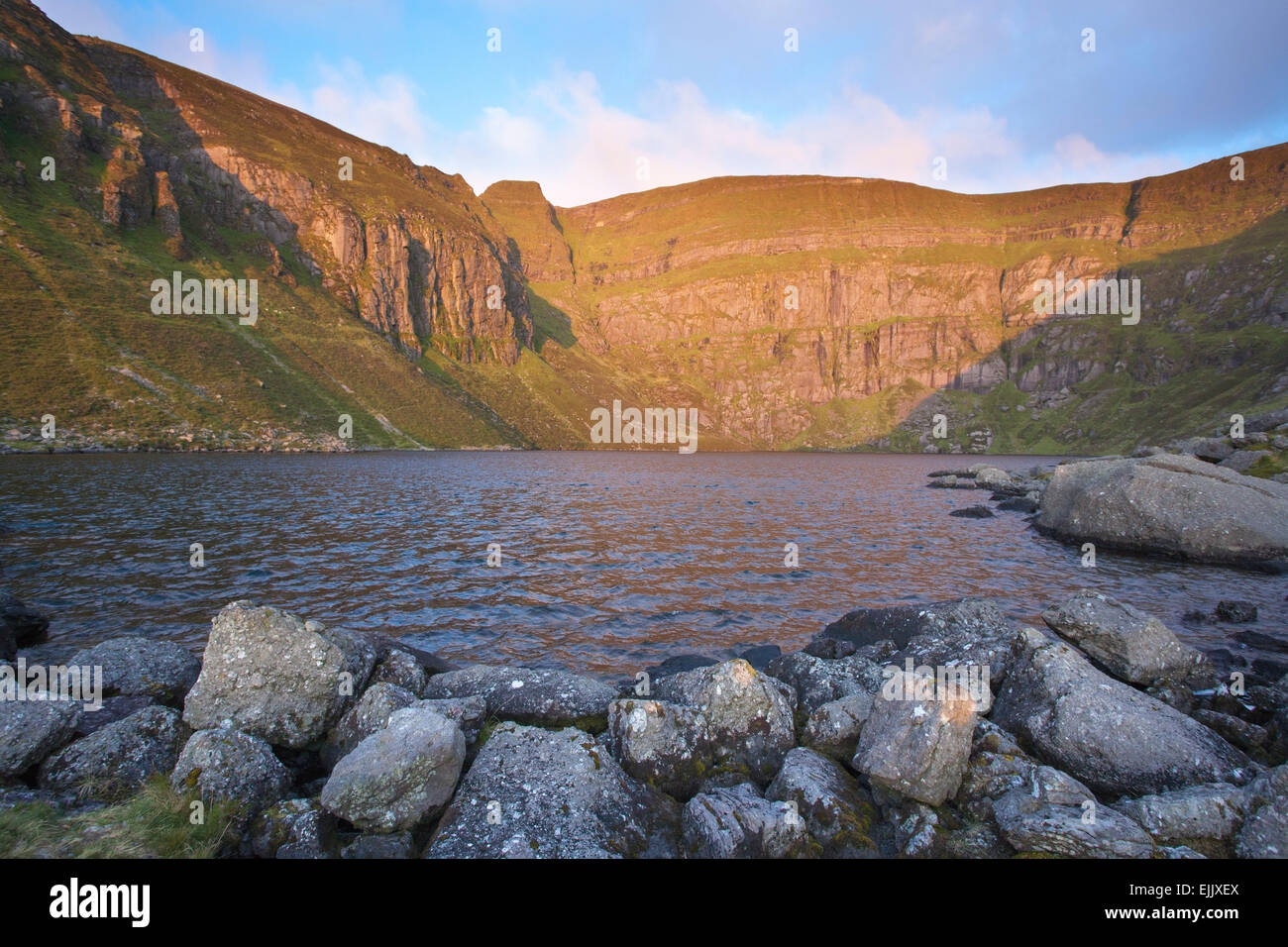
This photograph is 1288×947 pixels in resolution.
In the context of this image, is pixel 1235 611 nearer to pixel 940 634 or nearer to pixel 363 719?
pixel 940 634

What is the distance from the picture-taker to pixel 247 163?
174125 mm

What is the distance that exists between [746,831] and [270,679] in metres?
8.10

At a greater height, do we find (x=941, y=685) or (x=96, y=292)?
(x=96, y=292)

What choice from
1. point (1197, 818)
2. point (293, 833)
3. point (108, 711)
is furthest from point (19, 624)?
point (1197, 818)

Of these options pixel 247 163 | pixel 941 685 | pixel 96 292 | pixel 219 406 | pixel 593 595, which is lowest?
pixel 593 595

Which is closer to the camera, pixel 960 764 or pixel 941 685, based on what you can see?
pixel 960 764

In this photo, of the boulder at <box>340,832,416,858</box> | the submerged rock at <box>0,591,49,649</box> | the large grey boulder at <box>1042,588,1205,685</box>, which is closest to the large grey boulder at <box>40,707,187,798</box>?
Answer: the boulder at <box>340,832,416,858</box>

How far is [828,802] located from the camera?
702cm

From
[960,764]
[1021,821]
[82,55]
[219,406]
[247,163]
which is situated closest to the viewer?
[1021,821]

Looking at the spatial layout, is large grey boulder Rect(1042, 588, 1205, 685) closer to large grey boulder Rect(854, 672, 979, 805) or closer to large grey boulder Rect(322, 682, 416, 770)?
large grey boulder Rect(854, 672, 979, 805)

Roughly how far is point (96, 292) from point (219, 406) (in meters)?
29.6
